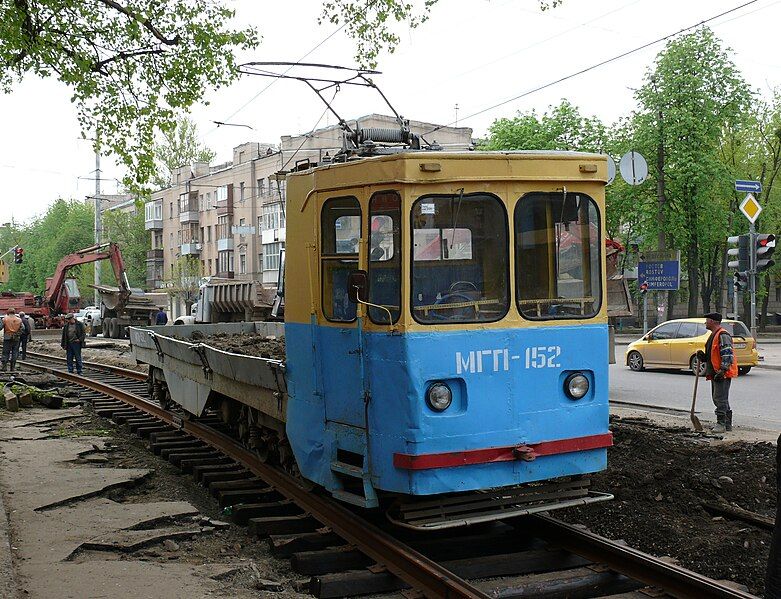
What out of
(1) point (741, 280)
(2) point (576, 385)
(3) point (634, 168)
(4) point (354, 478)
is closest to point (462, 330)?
(2) point (576, 385)

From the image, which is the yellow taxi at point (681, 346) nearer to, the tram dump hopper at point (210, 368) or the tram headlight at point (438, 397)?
the tram dump hopper at point (210, 368)

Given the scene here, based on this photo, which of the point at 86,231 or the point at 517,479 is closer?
the point at 517,479

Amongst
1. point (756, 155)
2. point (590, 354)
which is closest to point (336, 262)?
point (590, 354)

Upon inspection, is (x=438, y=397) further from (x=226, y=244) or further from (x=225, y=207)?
(x=226, y=244)

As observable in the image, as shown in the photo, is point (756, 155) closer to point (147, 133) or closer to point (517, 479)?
point (147, 133)

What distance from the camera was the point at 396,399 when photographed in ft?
19.6

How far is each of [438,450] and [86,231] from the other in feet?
302

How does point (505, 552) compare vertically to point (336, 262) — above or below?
below

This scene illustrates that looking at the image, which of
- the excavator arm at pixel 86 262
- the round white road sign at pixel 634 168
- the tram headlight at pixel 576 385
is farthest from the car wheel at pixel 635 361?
the excavator arm at pixel 86 262

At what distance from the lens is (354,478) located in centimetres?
665

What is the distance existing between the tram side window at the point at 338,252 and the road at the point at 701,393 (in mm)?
8448

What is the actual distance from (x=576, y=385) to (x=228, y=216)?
221 feet

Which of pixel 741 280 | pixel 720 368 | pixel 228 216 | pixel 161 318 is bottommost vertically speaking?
pixel 720 368

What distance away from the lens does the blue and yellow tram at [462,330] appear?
5977 millimetres
